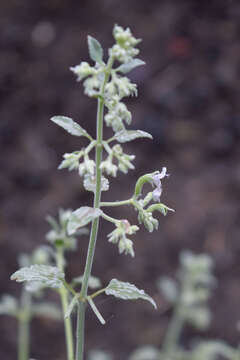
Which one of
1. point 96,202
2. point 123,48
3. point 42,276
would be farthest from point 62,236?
point 123,48

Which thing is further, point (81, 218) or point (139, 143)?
point (139, 143)

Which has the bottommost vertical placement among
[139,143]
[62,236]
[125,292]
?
[125,292]

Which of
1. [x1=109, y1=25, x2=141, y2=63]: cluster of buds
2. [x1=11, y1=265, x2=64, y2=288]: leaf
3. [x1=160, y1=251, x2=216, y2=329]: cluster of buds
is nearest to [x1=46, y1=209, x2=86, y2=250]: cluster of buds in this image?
[x1=11, y1=265, x2=64, y2=288]: leaf

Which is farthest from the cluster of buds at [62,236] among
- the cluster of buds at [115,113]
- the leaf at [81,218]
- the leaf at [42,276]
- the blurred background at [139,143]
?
the blurred background at [139,143]

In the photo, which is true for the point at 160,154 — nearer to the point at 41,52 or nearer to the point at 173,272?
the point at 173,272

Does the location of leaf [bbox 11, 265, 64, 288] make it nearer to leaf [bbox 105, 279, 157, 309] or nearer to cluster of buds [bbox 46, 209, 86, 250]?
leaf [bbox 105, 279, 157, 309]

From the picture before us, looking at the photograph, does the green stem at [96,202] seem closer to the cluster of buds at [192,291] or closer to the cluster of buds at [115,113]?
the cluster of buds at [115,113]

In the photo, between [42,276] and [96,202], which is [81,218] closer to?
[96,202]

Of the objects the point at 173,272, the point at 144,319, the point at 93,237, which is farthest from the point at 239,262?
the point at 93,237

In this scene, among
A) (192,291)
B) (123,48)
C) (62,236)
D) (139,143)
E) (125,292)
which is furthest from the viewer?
(139,143)
